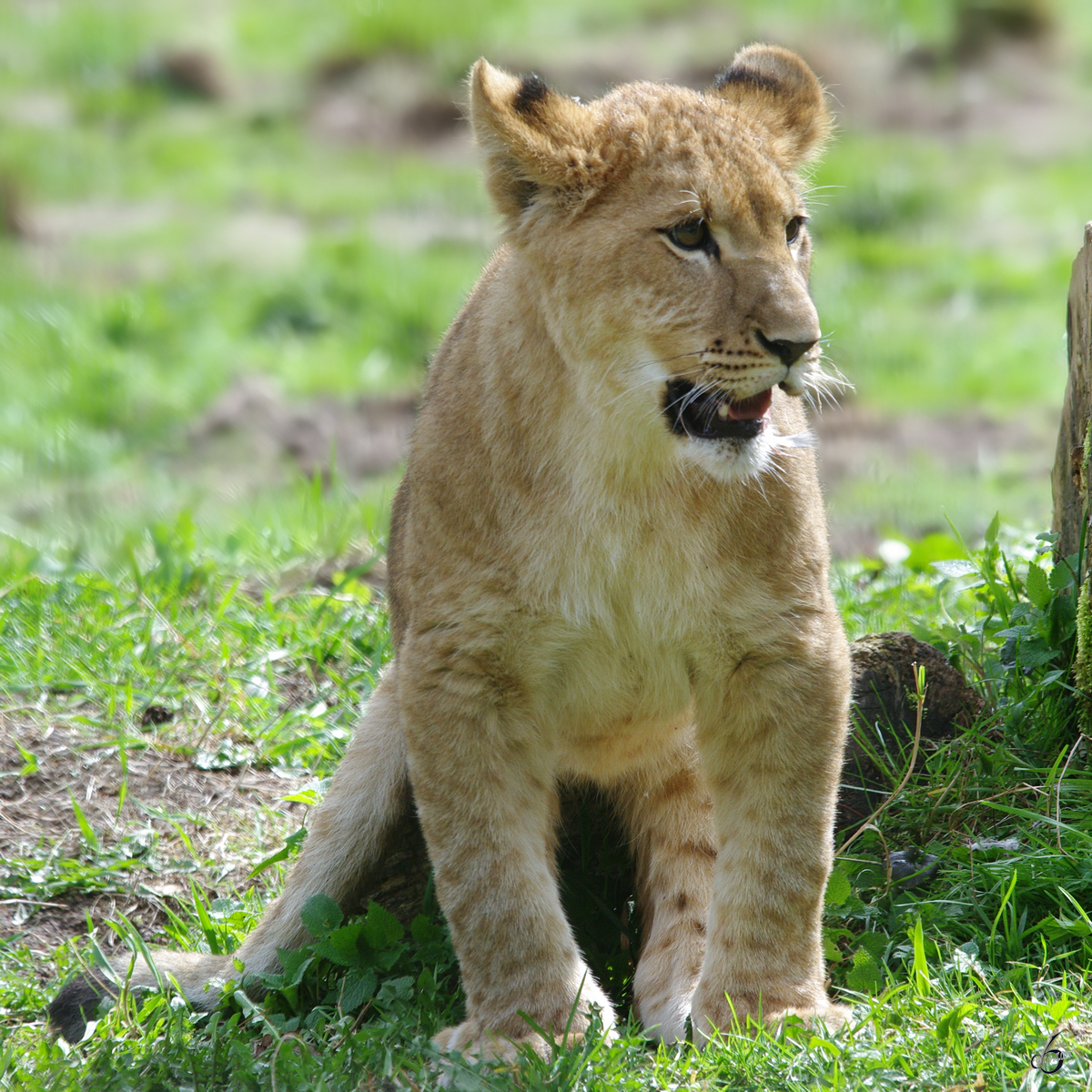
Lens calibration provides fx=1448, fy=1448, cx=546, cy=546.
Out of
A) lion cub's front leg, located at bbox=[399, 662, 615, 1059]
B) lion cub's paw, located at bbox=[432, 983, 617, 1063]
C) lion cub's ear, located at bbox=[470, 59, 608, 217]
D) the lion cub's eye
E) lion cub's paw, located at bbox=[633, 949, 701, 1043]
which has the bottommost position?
lion cub's paw, located at bbox=[633, 949, 701, 1043]

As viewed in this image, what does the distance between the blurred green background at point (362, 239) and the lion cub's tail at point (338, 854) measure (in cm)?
211

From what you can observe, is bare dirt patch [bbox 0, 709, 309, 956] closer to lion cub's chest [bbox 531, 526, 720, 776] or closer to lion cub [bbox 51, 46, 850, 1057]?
lion cub [bbox 51, 46, 850, 1057]

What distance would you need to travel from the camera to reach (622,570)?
130 inches

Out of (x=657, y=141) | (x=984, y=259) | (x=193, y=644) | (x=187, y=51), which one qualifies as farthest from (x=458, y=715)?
(x=187, y=51)

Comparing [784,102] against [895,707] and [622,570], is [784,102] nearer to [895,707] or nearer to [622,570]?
[622,570]

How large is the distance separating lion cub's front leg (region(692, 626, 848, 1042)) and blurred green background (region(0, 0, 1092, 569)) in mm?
2759

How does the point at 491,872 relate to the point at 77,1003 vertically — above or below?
above

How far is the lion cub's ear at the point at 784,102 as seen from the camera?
11.6ft

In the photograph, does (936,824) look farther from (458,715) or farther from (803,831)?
(458,715)

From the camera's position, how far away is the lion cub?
10.5ft

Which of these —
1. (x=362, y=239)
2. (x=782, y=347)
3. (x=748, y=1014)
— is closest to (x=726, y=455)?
(x=782, y=347)

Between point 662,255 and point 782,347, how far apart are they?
1.10 feet

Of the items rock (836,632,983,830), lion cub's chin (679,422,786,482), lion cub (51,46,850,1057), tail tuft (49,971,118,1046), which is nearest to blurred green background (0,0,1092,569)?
rock (836,632,983,830)

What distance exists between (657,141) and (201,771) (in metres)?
2.50
